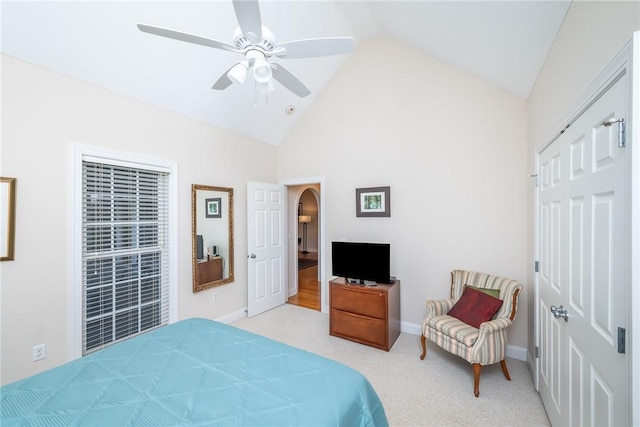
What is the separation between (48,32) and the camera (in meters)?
1.97

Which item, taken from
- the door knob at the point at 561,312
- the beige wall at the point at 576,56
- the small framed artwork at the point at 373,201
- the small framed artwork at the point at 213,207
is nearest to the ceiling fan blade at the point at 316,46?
the beige wall at the point at 576,56

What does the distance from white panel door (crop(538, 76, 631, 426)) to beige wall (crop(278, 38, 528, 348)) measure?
952 mm

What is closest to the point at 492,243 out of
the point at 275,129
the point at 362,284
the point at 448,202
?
the point at 448,202

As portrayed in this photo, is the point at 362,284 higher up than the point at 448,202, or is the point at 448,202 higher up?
the point at 448,202

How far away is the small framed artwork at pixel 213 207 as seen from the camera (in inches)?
136

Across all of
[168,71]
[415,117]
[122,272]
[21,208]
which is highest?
[168,71]

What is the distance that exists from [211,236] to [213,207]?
1.30ft

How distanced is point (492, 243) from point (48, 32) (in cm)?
442

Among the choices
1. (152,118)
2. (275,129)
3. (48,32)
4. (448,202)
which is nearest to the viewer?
(48,32)

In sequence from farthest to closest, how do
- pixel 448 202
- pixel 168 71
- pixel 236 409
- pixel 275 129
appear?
pixel 275 129 → pixel 448 202 → pixel 168 71 → pixel 236 409

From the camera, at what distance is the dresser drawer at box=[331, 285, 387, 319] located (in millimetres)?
2904

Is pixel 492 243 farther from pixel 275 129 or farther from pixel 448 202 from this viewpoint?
pixel 275 129

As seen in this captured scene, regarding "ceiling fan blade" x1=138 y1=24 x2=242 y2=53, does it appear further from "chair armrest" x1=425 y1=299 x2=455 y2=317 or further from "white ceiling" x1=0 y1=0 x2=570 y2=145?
"chair armrest" x1=425 y1=299 x2=455 y2=317

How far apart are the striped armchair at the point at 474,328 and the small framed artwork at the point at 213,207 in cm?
287
